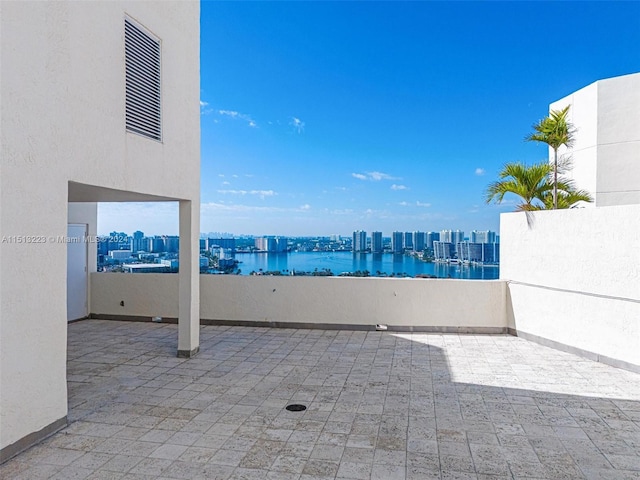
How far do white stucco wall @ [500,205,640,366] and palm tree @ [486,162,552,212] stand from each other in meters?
0.40

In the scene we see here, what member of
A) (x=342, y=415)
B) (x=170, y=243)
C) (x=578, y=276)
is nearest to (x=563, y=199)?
(x=578, y=276)

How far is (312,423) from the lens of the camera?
4.52 metres

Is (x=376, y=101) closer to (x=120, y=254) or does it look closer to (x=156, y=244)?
(x=156, y=244)

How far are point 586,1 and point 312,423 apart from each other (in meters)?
13.5

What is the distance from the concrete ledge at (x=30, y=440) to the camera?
3.69 m

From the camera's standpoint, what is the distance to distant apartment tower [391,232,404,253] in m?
11.5

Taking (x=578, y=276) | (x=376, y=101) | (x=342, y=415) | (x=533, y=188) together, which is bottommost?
(x=342, y=415)

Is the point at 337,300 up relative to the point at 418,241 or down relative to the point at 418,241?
down

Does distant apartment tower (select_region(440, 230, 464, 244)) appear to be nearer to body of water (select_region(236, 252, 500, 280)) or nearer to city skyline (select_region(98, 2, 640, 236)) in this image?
city skyline (select_region(98, 2, 640, 236))

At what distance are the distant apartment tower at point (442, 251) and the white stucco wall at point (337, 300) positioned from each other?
4.59ft

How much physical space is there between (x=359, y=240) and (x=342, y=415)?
8.25 metres

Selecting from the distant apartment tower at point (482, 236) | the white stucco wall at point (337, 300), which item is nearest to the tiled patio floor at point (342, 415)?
the white stucco wall at point (337, 300)

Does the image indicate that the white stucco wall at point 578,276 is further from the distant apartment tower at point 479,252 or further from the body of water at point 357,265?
the body of water at point 357,265

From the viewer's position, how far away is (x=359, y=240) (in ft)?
41.8
